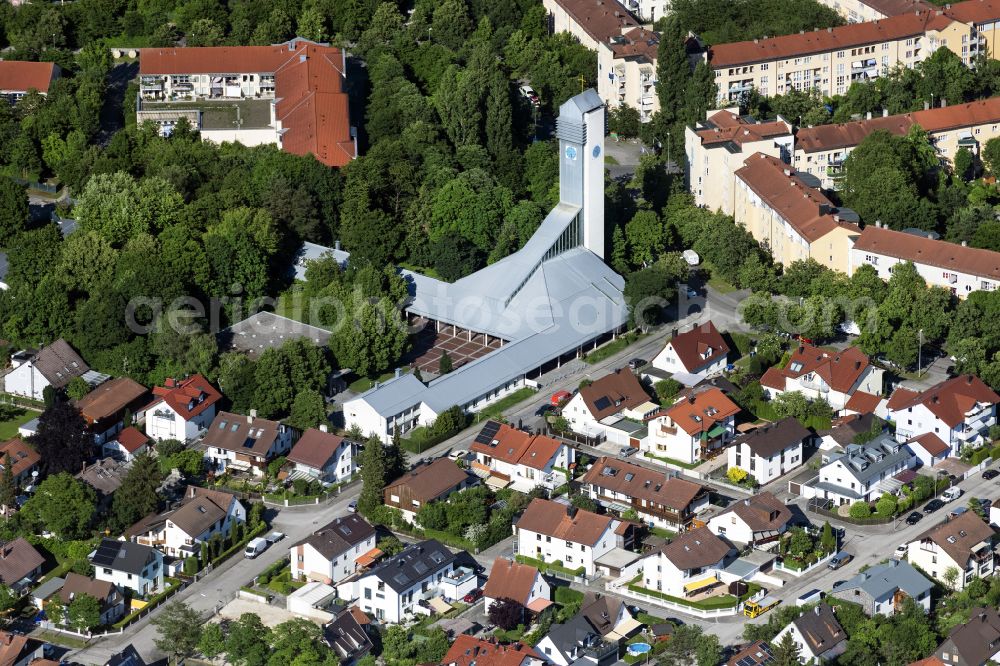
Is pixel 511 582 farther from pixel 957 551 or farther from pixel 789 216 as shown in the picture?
pixel 789 216

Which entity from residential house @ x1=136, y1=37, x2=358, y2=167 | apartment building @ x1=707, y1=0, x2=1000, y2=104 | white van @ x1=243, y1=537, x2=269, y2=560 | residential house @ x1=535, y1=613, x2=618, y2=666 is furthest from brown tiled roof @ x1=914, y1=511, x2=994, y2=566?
apartment building @ x1=707, y1=0, x2=1000, y2=104

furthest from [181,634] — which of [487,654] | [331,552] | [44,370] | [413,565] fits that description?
[44,370]

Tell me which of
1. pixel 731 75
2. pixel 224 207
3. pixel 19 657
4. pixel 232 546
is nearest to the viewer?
pixel 19 657

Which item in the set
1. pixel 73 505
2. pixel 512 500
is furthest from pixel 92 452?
pixel 512 500

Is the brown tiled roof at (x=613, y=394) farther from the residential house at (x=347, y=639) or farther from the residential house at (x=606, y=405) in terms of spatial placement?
the residential house at (x=347, y=639)

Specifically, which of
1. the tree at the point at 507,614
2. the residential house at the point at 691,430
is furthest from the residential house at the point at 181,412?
the tree at the point at 507,614

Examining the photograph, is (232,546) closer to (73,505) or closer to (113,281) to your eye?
(73,505)

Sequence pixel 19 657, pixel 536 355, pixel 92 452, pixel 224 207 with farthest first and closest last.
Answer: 1. pixel 224 207
2. pixel 536 355
3. pixel 92 452
4. pixel 19 657
